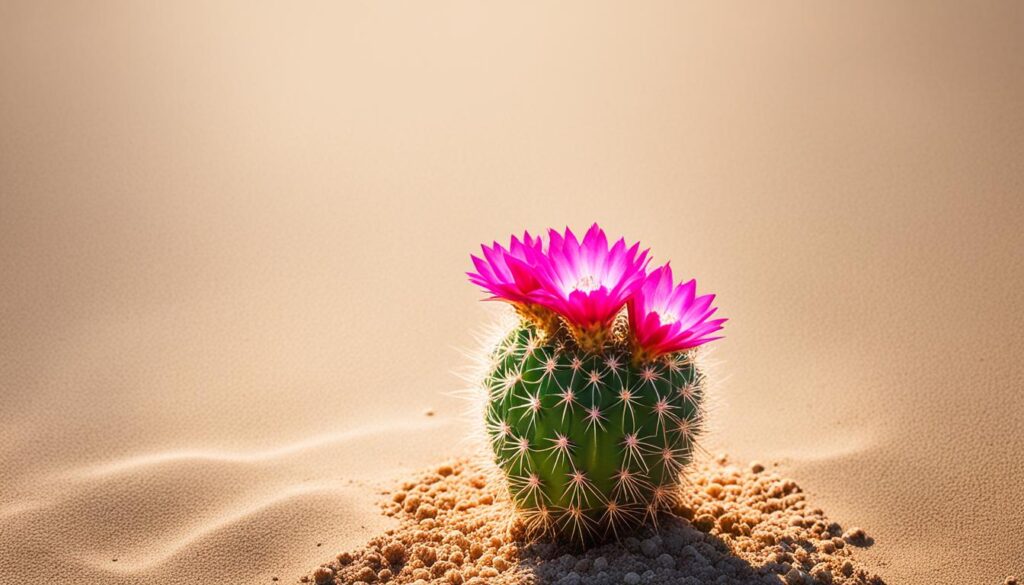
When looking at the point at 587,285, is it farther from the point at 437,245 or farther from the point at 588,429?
the point at 437,245

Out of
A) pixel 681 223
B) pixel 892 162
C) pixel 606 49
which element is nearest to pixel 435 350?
pixel 681 223

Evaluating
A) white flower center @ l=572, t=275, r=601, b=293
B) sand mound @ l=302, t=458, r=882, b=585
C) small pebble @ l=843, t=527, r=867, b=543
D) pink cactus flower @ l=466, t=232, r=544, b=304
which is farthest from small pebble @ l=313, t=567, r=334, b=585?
small pebble @ l=843, t=527, r=867, b=543

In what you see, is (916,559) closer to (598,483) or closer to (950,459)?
(950,459)

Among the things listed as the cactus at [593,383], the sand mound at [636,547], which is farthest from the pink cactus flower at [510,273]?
the sand mound at [636,547]

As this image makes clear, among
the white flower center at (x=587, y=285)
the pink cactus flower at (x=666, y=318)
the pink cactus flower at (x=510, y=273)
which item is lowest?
the pink cactus flower at (x=666, y=318)

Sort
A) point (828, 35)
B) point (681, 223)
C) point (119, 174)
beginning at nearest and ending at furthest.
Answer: point (681, 223) → point (119, 174) → point (828, 35)

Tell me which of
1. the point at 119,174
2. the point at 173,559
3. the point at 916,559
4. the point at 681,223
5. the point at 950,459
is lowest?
the point at 916,559

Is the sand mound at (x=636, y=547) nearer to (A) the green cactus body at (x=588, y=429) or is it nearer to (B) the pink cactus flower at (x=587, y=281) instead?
(A) the green cactus body at (x=588, y=429)
